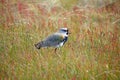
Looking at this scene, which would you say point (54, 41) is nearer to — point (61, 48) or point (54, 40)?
point (54, 40)

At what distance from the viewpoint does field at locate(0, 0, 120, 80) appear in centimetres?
418

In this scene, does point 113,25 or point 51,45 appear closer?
point 51,45

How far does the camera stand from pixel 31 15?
18.5 feet

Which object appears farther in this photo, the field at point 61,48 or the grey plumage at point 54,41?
the grey plumage at point 54,41

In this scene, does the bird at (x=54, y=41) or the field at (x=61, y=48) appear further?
the bird at (x=54, y=41)

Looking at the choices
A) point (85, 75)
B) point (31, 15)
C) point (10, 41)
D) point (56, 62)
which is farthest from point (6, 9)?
point (85, 75)

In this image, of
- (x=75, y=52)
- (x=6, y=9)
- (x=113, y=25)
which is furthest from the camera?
(x=6, y=9)

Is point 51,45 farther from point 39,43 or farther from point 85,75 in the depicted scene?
point 85,75

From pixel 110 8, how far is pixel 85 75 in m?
2.08

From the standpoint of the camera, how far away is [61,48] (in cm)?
471

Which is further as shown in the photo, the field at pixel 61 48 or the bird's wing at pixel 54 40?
the bird's wing at pixel 54 40

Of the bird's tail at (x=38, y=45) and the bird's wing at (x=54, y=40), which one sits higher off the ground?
the bird's wing at (x=54, y=40)

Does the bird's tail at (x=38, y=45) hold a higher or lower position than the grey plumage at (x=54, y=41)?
lower

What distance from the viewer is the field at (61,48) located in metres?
4.18
